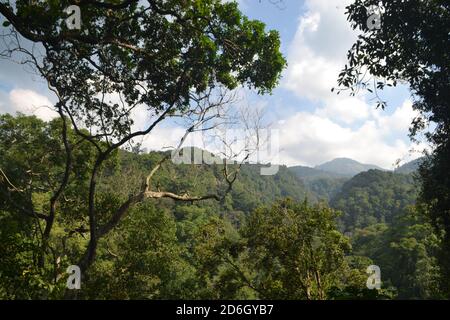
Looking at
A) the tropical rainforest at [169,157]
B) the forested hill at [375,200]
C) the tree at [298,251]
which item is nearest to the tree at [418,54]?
the tropical rainforest at [169,157]

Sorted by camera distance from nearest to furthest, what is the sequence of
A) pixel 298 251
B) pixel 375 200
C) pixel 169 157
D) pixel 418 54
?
1. pixel 418 54
2. pixel 169 157
3. pixel 298 251
4. pixel 375 200

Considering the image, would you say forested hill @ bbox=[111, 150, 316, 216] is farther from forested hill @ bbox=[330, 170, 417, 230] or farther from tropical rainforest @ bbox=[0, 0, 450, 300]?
forested hill @ bbox=[330, 170, 417, 230]

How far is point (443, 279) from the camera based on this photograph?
29.8 feet

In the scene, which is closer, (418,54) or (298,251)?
(418,54)

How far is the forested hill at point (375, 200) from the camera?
9225 centimetres

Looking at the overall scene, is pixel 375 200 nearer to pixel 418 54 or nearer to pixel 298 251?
pixel 298 251

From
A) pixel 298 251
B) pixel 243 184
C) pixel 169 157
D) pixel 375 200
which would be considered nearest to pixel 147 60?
pixel 169 157

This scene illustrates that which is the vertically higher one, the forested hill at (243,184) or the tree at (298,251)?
the forested hill at (243,184)

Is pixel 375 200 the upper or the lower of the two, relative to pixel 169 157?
upper

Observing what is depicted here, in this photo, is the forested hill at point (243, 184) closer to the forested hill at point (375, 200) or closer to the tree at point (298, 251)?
the tree at point (298, 251)

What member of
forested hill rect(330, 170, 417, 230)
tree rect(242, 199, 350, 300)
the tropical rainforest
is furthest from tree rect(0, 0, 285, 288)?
forested hill rect(330, 170, 417, 230)

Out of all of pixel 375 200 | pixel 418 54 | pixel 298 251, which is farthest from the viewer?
pixel 375 200

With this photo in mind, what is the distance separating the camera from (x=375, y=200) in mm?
98250

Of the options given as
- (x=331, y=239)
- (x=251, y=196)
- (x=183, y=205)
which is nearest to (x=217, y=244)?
(x=331, y=239)
